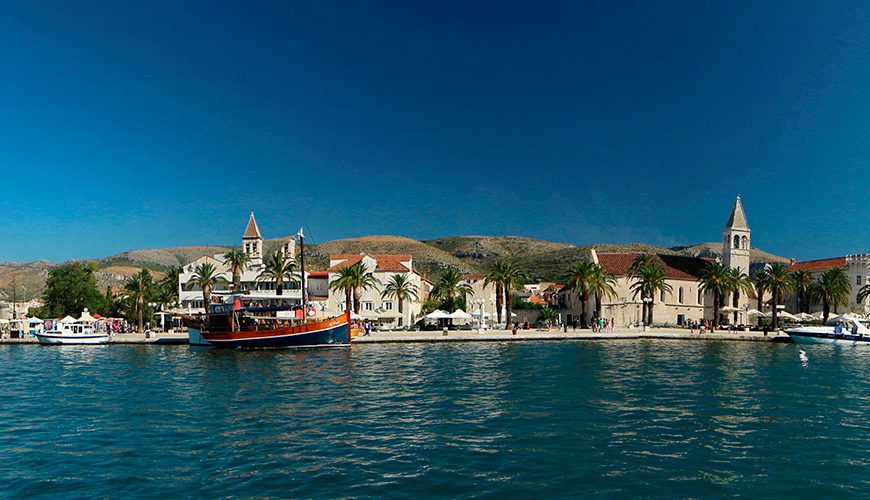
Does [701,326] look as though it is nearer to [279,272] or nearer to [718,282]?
[718,282]

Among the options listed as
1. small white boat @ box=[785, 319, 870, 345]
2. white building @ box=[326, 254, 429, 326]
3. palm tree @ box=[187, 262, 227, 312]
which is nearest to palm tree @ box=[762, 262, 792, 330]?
small white boat @ box=[785, 319, 870, 345]

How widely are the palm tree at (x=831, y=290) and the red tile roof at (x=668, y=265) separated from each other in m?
14.0

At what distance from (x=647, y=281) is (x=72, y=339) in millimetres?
64114

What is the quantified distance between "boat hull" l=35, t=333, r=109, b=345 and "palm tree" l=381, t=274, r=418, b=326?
101 ft

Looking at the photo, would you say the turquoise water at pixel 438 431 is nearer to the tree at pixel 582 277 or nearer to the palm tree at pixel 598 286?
the palm tree at pixel 598 286

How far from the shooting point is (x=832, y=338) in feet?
191

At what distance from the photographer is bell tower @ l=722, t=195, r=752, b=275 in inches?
3447

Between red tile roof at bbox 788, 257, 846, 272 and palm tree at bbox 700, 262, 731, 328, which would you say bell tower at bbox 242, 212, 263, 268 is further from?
red tile roof at bbox 788, 257, 846, 272

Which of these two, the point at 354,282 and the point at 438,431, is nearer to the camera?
the point at 438,431

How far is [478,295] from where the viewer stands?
91.4m

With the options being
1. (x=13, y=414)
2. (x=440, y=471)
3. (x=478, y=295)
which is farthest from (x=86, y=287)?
(x=440, y=471)

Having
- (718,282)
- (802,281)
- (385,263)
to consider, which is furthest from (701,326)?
(385,263)

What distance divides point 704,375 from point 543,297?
79.8m

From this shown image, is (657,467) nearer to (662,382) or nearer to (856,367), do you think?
(662,382)
